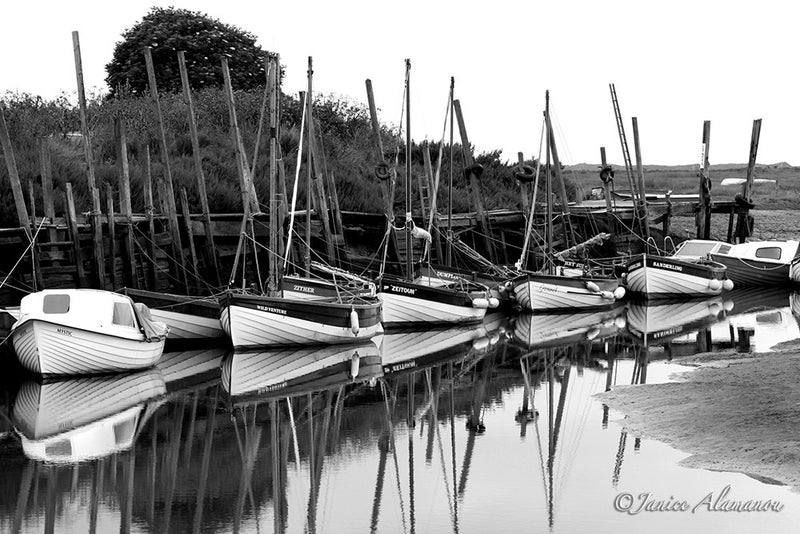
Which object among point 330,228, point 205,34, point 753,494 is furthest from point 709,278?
point 205,34

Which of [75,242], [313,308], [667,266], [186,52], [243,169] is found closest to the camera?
[313,308]

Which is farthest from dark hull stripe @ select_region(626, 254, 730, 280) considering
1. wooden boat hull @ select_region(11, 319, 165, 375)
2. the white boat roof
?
the white boat roof

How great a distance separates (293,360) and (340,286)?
462 centimetres

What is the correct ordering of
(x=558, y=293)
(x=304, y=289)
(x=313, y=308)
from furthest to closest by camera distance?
(x=558, y=293)
(x=304, y=289)
(x=313, y=308)

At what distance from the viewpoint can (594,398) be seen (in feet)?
67.2

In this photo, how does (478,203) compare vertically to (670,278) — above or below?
above

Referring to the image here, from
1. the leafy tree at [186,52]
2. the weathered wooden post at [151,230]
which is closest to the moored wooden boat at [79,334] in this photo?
the weathered wooden post at [151,230]

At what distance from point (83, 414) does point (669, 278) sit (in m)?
27.6

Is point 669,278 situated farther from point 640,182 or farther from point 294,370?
point 294,370

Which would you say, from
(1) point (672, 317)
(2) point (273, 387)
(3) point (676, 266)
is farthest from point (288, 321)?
(3) point (676, 266)

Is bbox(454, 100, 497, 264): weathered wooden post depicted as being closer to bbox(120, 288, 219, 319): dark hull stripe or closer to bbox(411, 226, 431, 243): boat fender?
bbox(411, 226, 431, 243): boat fender

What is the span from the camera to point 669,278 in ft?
139

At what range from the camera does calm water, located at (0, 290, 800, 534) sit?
1292cm

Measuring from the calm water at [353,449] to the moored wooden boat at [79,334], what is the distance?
0.39 meters
